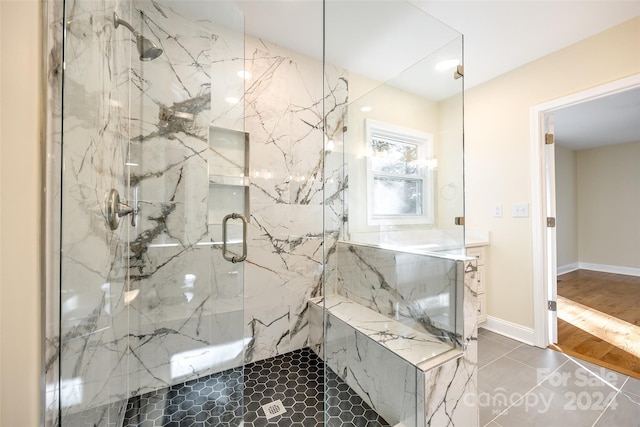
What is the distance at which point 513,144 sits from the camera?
238 centimetres

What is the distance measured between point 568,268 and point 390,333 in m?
5.56

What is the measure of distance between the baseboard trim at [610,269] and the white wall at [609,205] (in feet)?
0.14

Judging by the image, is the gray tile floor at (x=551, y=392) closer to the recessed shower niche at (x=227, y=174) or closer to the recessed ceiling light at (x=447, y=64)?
the recessed shower niche at (x=227, y=174)

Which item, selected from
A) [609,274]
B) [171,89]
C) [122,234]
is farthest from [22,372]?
[609,274]

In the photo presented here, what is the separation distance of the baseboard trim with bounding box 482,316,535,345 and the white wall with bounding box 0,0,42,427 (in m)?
3.04

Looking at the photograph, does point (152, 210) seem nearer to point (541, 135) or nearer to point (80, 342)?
point (80, 342)

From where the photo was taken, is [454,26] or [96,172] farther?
[454,26]

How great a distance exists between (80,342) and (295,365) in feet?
4.77

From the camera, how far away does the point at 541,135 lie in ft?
7.27

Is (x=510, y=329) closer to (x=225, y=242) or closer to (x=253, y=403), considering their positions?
(x=253, y=403)

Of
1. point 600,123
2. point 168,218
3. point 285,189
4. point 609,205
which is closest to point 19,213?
point 168,218

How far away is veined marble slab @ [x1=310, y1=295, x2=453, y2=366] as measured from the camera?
1300mm

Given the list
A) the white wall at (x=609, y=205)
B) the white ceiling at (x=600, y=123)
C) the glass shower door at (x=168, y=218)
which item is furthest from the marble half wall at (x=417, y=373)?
the white wall at (x=609, y=205)

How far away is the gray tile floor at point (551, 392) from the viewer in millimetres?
1391
